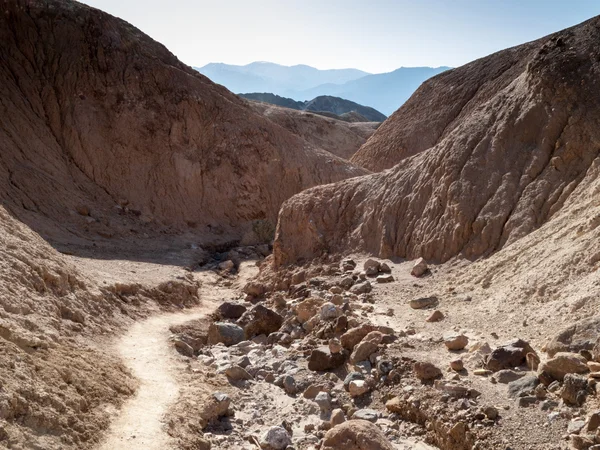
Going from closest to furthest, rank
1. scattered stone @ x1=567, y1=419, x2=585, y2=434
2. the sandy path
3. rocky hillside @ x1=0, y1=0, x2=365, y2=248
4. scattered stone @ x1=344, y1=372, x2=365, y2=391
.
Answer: scattered stone @ x1=567, y1=419, x2=585, y2=434, the sandy path, scattered stone @ x1=344, y1=372, x2=365, y2=391, rocky hillside @ x1=0, y1=0, x2=365, y2=248

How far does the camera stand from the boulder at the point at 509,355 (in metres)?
5.57

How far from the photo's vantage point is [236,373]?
7633mm

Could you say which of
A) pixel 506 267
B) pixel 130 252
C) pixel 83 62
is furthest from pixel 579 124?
pixel 83 62

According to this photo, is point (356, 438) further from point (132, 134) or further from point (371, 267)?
point (132, 134)

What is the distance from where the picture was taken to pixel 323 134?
131ft

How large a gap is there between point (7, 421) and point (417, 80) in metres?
193

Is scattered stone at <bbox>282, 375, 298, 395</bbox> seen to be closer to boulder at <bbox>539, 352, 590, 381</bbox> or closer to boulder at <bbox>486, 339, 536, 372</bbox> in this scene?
boulder at <bbox>486, 339, 536, 372</bbox>

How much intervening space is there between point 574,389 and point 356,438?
75.5 inches

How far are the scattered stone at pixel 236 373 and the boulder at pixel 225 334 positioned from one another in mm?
1867

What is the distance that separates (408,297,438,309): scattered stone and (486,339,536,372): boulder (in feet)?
8.47

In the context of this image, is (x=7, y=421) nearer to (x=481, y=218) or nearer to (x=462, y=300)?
(x=462, y=300)

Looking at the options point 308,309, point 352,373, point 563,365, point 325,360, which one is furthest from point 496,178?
point 563,365

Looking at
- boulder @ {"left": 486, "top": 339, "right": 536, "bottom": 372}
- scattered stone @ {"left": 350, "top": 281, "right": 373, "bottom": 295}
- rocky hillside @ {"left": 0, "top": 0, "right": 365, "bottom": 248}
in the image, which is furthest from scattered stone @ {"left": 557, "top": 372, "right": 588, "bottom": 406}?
rocky hillside @ {"left": 0, "top": 0, "right": 365, "bottom": 248}

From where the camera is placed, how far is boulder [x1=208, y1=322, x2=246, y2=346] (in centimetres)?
959
